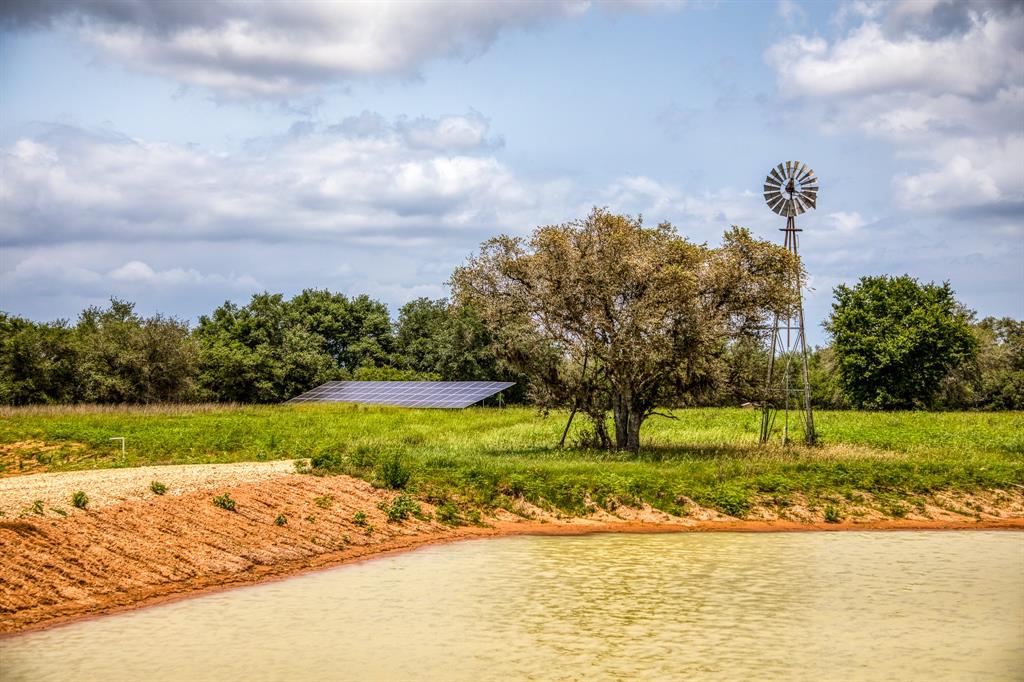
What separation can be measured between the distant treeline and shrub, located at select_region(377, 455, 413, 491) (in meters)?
29.2

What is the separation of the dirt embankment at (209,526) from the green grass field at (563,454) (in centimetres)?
101

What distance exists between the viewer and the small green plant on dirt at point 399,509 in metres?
22.8

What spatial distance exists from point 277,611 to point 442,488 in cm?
1009

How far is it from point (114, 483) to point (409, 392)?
153ft

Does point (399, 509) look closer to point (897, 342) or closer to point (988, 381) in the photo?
point (897, 342)

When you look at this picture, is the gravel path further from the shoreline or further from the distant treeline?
the distant treeline

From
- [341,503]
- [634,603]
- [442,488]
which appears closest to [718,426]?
[442,488]

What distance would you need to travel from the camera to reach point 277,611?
1527 cm

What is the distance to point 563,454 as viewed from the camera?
108 feet

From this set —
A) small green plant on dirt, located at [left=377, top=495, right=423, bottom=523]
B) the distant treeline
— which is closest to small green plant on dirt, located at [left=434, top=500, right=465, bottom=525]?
small green plant on dirt, located at [left=377, top=495, right=423, bottom=523]

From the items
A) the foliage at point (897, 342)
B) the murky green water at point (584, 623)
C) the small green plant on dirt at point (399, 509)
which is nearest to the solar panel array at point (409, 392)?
the foliage at point (897, 342)

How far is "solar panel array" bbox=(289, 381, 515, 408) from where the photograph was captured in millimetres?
63500

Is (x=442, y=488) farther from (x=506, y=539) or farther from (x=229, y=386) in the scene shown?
(x=229, y=386)

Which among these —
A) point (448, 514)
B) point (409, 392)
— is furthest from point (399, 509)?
point (409, 392)
